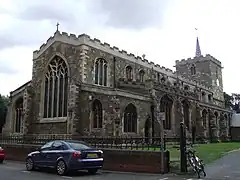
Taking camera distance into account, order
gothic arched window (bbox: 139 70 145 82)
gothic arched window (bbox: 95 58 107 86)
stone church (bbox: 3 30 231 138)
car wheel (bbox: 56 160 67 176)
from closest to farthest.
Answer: car wheel (bbox: 56 160 67 176) → stone church (bbox: 3 30 231 138) → gothic arched window (bbox: 95 58 107 86) → gothic arched window (bbox: 139 70 145 82)

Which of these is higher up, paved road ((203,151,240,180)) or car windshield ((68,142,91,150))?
car windshield ((68,142,91,150))

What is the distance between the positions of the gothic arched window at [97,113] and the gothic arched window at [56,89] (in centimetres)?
410

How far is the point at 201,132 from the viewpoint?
41.4m

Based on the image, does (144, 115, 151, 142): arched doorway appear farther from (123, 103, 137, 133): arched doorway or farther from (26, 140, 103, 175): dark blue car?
(26, 140, 103, 175): dark blue car

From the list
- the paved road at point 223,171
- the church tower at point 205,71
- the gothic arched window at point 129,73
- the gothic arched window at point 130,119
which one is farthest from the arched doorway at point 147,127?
the church tower at point 205,71

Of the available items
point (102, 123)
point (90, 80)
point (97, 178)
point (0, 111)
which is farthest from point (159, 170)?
point (0, 111)

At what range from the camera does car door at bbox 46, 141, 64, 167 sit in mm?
13078

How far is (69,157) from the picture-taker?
12383 millimetres

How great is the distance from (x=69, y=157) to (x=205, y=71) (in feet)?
168

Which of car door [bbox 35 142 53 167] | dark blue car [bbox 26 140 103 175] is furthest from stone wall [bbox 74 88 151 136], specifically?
dark blue car [bbox 26 140 103 175]

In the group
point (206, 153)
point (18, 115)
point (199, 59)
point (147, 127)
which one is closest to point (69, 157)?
point (206, 153)

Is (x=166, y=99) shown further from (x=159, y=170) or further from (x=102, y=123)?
(x=159, y=170)

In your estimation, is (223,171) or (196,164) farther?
(223,171)

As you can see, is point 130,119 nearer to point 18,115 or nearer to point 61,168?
point 18,115
